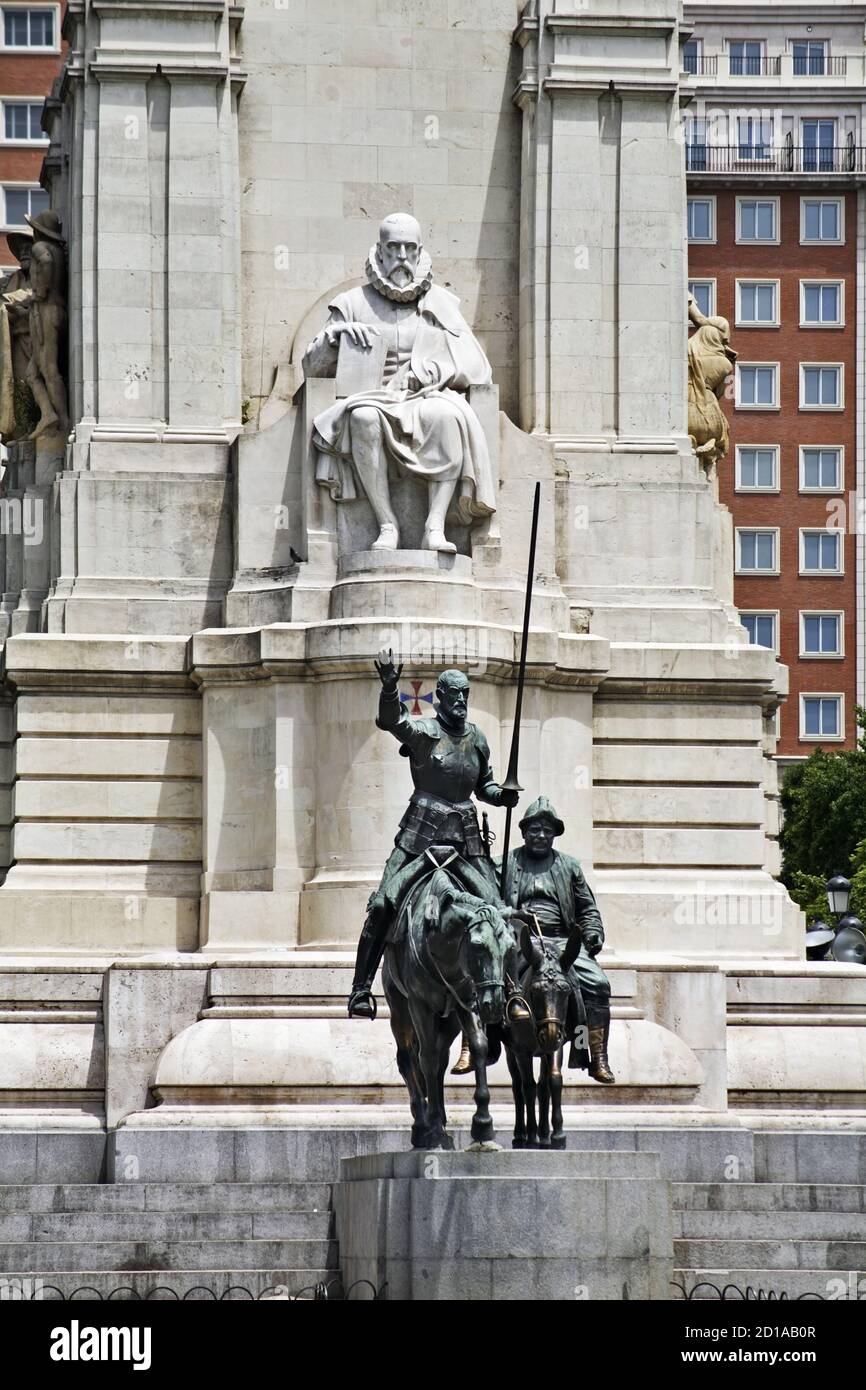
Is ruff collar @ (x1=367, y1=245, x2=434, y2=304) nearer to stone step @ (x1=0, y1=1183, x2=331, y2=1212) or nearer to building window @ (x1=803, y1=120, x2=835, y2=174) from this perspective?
stone step @ (x1=0, y1=1183, x2=331, y2=1212)

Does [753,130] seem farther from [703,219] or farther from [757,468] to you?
[757,468]

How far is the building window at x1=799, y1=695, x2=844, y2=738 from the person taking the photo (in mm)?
87625

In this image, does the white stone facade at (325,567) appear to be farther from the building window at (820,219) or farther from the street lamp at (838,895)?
the building window at (820,219)

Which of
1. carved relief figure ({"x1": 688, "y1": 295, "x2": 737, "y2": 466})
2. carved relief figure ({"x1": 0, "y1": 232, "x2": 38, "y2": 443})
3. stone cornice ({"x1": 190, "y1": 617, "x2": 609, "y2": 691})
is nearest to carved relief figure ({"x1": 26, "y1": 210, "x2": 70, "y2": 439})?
carved relief figure ({"x1": 0, "y1": 232, "x2": 38, "y2": 443})

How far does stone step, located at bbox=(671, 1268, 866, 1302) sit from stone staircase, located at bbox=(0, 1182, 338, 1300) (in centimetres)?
320

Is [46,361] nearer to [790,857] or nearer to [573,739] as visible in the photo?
[573,739]

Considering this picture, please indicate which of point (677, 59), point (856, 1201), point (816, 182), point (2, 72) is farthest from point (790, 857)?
point (856, 1201)

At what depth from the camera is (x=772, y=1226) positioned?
3039 cm

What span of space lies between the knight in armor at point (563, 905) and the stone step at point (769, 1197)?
1812mm

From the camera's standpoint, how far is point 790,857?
78375 mm

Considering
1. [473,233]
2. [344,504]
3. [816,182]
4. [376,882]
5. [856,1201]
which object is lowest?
[856,1201]

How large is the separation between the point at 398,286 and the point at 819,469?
167 feet

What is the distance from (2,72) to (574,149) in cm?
4695

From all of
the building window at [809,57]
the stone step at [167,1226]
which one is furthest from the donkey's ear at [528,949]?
the building window at [809,57]
